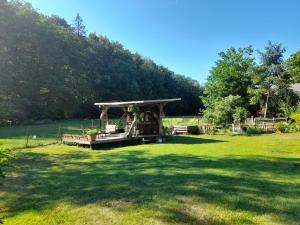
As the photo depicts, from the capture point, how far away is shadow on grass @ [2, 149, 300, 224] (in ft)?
21.0

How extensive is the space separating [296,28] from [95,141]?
35.6 metres

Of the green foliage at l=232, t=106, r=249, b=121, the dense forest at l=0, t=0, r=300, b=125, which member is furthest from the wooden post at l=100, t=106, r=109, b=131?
the green foliage at l=232, t=106, r=249, b=121

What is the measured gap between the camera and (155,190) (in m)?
7.59

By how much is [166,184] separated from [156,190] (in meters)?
0.62

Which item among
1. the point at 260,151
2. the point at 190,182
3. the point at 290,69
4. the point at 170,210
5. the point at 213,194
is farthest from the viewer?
the point at 290,69

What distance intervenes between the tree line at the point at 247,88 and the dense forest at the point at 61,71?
1956cm

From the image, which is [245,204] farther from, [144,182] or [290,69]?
[290,69]

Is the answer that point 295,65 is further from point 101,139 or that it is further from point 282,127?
point 101,139

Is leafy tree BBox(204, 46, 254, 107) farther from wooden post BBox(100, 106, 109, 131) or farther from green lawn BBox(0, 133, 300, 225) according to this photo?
green lawn BBox(0, 133, 300, 225)

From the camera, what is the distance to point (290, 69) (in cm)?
3634

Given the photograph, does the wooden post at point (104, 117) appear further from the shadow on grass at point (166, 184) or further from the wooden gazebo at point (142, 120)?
the shadow on grass at point (166, 184)

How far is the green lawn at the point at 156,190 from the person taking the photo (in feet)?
19.2

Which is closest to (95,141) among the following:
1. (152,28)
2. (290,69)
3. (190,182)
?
(190,182)

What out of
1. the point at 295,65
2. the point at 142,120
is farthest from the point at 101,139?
the point at 295,65
